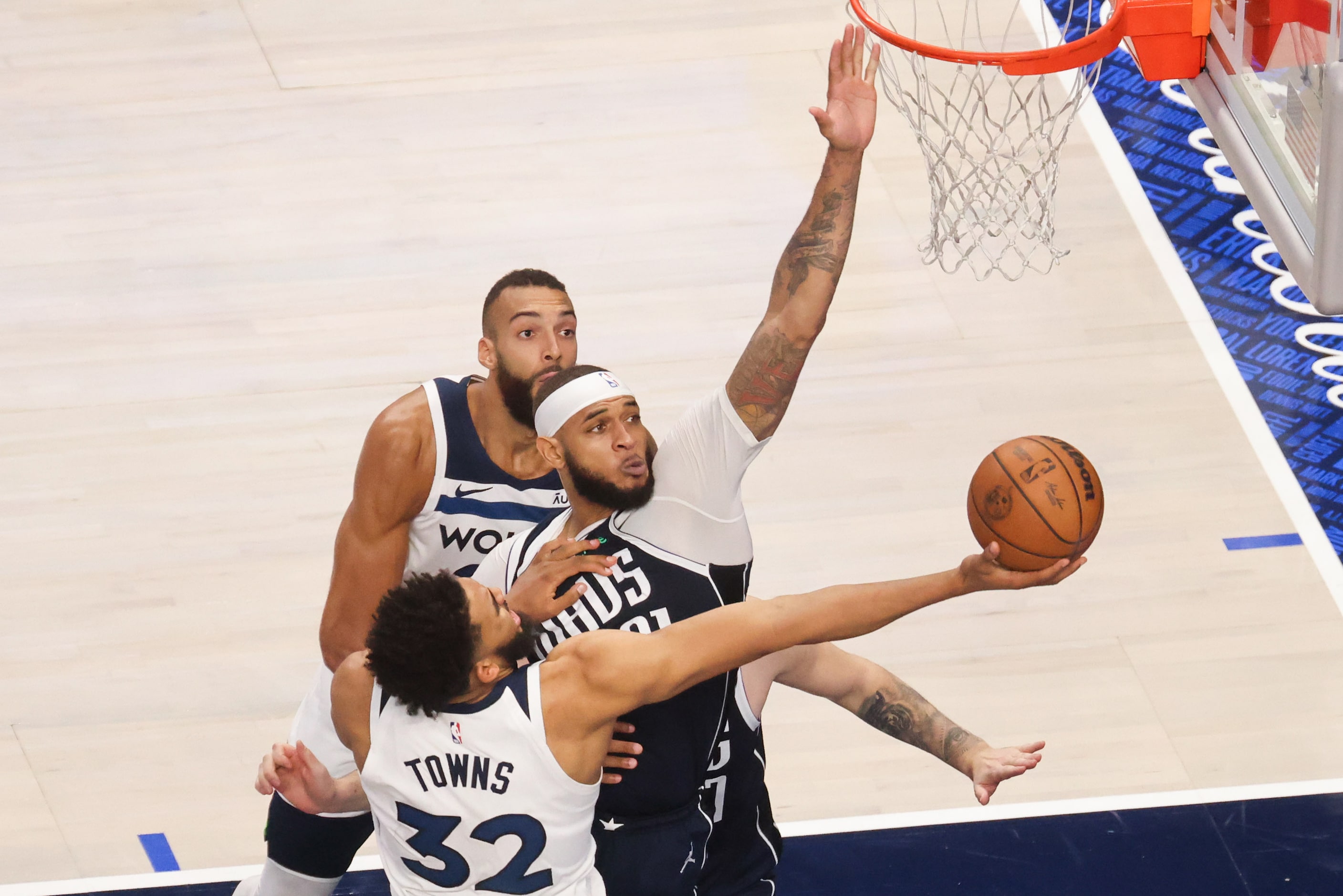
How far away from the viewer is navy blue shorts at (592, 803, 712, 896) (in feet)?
12.9

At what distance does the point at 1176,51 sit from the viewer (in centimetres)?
451

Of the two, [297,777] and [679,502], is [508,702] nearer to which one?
[679,502]

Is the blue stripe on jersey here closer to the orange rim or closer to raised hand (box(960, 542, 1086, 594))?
raised hand (box(960, 542, 1086, 594))

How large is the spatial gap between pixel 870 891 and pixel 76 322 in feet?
15.0

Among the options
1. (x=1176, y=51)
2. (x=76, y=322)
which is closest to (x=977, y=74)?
(x=1176, y=51)

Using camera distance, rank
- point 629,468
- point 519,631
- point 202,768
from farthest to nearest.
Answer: point 202,768
point 629,468
point 519,631

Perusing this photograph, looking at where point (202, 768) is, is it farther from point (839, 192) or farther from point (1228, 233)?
point (1228, 233)

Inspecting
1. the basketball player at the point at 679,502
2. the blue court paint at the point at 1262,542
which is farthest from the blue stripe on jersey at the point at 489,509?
the blue court paint at the point at 1262,542

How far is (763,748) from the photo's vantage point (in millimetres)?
4234

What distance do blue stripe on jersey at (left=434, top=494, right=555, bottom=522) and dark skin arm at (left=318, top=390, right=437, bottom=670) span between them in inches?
2.1

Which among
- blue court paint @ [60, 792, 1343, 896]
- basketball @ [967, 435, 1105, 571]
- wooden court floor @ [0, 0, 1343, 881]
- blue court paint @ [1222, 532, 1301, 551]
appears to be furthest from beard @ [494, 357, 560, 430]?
blue court paint @ [1222, 532, 1301, 551]

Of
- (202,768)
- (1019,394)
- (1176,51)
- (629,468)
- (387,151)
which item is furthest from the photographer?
(387,151)

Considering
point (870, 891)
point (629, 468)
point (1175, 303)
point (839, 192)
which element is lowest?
point (870, 891)

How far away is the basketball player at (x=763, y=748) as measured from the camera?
4.03 m
